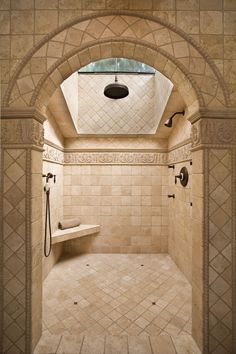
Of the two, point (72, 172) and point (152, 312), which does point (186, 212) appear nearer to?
point (152, 312)

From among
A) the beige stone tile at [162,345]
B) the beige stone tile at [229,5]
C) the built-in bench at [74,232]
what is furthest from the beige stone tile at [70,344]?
the beige stone tile at [229,5]

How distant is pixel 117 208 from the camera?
11.8 feet

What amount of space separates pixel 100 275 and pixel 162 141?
8.67ft

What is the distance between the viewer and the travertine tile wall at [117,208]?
11.7 ft

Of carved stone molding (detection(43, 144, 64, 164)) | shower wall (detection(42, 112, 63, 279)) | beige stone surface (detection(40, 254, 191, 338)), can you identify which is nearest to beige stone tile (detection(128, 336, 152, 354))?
beige stone surface (detection(40, 254, 191, 338))

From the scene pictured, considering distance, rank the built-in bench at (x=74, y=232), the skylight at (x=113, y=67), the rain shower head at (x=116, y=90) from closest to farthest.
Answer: the rain shower head at (x=116, y=90), the built-in bench at (x=74, y=232), the skylight at (x=113, y=67)

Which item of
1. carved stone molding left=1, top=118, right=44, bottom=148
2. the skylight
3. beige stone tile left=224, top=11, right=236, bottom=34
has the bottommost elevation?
carved stone molding left=1, top=118, right=44, bottom=148

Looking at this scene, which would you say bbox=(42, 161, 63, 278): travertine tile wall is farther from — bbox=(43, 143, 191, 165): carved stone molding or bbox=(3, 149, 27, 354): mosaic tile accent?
bbox=(3, 149, 27, 354): mosaic tile accent

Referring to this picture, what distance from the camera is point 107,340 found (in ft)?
5.24

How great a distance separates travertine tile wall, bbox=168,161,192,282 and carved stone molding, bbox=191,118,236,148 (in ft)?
3.63

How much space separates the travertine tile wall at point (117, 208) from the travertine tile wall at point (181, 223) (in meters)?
0.25

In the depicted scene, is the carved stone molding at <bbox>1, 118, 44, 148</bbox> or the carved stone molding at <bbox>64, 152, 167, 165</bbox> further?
the carved stone molding at <bbox>64, 152, 167, 165</bbox>

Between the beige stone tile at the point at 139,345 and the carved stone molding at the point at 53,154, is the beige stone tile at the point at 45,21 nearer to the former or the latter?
the carved stone molding at the point at 53,154

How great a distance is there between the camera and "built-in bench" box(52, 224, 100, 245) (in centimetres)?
296
